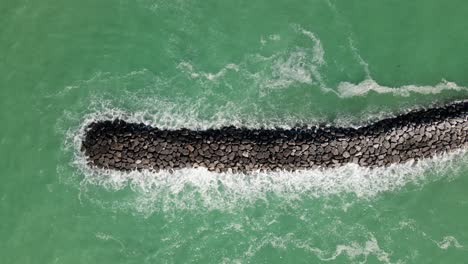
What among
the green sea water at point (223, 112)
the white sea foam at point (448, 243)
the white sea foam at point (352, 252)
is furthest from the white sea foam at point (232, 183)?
the white sea foam at point (448, 243)

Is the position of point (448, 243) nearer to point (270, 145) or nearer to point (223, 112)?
point (270, 145)

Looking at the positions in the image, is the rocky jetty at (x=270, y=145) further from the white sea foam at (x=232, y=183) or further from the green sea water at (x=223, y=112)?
the green sea water at (x=223, y=112)

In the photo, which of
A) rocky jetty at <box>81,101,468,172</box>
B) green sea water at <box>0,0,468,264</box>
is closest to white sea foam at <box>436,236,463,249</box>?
green sea water at <box>0,0,468,264</box>

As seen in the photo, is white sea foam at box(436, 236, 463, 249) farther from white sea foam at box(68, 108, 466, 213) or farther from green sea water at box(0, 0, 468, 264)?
white sea foam at box(68, 108, 466, 213)

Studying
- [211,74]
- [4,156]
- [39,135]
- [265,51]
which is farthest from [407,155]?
[4,156]

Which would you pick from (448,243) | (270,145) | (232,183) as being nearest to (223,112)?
(270,145)
